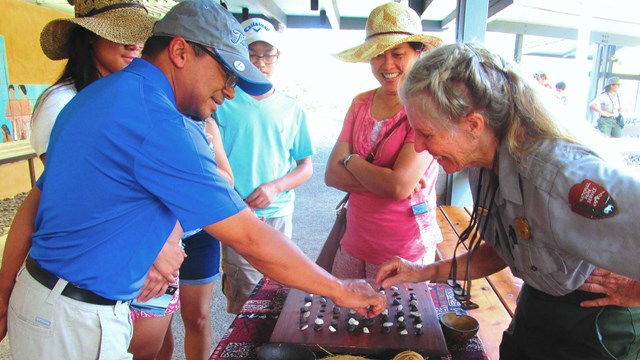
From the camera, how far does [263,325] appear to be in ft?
4.46

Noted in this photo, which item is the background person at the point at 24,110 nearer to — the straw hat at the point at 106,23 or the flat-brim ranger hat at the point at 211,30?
the straw hat at the point at 106,23

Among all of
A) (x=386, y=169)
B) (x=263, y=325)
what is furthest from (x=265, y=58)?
(x=263, y=325)

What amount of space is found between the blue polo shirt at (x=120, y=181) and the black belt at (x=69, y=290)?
2cm

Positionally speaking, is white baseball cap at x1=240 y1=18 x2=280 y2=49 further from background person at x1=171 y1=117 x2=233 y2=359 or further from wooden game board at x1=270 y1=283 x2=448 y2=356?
wooden game board at x1=270 y1=283 x2=448 y2=356

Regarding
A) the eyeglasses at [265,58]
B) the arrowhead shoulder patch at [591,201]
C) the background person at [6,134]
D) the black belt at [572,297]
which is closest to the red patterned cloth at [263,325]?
the black belt at [572,297]

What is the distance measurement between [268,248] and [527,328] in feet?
2.37

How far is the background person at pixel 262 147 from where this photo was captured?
2197 mm

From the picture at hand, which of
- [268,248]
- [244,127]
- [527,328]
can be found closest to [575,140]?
[527,328]

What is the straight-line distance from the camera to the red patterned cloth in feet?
3.93

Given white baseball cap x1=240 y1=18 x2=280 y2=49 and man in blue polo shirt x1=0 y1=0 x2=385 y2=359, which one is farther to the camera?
white baseball cap x1=240 y1=18 x2=280 y2=49

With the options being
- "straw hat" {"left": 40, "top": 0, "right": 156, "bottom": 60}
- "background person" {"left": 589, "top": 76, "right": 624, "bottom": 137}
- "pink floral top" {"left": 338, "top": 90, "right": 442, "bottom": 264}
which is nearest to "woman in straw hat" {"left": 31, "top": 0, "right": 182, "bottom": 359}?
"straw hat" {"left": 40, "top": 0, "right": 156, "bottom": 60}

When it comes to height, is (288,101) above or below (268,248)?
above

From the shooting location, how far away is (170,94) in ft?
3.50

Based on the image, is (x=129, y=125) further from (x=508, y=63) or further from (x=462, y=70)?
(x=508, y=63)
